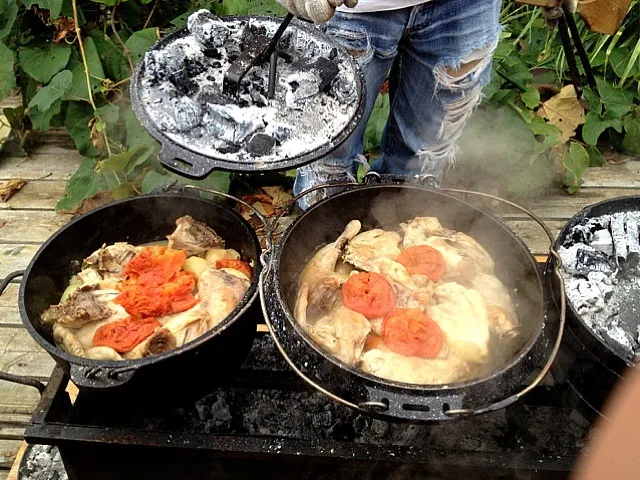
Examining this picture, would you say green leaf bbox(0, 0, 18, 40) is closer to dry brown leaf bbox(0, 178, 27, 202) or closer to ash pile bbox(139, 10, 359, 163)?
dry brown leaf bbox(0, 178, 27, 202)

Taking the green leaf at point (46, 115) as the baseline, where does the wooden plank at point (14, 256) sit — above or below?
below

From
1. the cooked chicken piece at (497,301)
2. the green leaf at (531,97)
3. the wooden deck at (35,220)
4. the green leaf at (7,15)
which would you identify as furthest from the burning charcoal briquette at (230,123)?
the green leaf at (531,97)

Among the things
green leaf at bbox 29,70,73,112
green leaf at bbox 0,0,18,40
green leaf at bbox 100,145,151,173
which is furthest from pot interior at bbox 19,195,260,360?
green leaf at bbox 0,0,18,40

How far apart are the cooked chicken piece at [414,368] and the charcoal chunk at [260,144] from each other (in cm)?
86

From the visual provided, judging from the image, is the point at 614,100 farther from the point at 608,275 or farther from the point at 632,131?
the point at 608,275

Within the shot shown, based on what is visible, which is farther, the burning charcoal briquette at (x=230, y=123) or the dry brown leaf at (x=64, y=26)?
the dry brown leaf at (x=64, y=26)

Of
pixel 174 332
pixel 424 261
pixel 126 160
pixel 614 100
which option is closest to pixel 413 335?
pixel 424 261

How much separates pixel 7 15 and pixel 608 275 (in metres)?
4.29

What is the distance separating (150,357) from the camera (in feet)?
6.77

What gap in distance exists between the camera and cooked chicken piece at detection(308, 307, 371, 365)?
2.12m

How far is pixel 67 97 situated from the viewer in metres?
4.21

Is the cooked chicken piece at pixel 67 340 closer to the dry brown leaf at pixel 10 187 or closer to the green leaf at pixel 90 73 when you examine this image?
the green leaf at pixel 90 73

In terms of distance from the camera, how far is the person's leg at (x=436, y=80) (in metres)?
2.95

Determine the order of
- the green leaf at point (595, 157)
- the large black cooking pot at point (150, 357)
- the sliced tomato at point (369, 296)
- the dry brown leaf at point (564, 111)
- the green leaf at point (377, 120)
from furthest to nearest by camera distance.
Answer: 1. the green leaf at point (595, 157)
2. the dry brown leaf at point (564, 111)
3. the green leaf at point (377, 120)
4. the sliced tomato at point (369, 296)
5. the large black cooking pot at point (150, 357)
